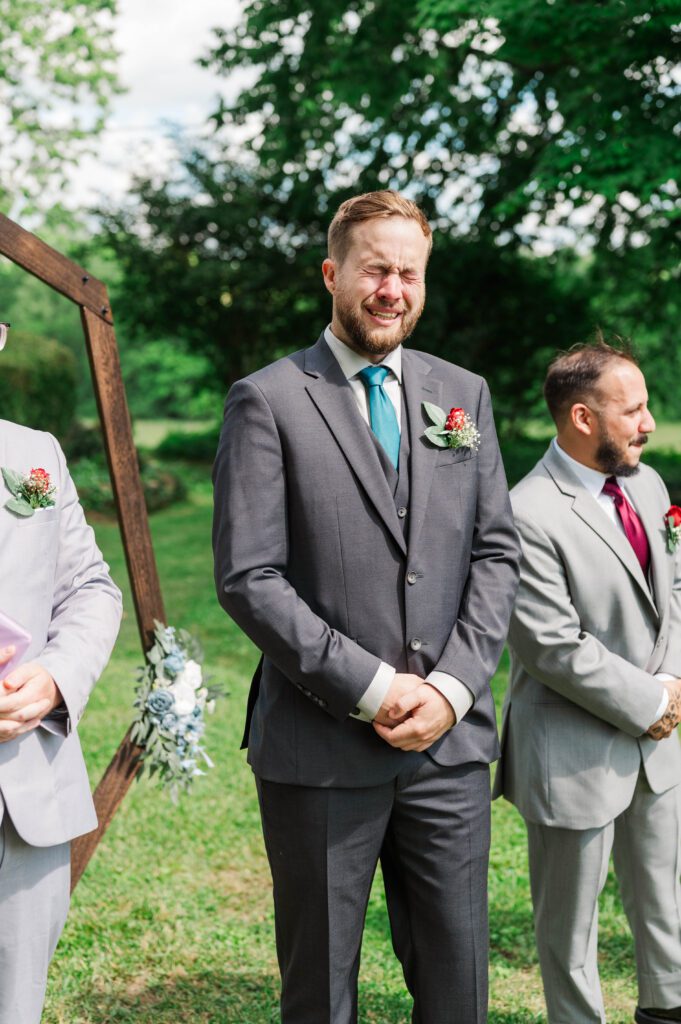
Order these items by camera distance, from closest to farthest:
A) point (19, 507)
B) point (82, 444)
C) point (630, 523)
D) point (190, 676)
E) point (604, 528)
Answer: point (19, 507)
point (604, 528)
point (630, 523)
point (190, 676)
point (82, 444)

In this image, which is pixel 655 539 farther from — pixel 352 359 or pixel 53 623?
pixel 53 623

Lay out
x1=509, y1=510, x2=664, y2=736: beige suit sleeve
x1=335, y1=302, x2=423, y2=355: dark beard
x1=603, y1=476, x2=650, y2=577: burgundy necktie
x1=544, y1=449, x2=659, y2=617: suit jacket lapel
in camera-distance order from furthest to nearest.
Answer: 1. x1=603, y1=476, x2=650, y2=577: burgundy necktie
2. x1=544, y1=449, x2=659, y2=617: suit jacket lapel
3. x1=509, y1=510, x2=664, y2=736: beige suit sleeve
4. x1=335, y1=302, x2=423, y2=355: dark beard

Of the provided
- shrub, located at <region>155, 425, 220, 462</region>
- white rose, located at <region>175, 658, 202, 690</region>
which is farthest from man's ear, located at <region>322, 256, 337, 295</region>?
shrub, located at <region>155, 425, 220, 462</region>

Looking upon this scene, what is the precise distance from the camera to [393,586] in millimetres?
2623

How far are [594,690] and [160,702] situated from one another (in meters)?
1.40

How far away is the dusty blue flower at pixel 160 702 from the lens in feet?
11.5

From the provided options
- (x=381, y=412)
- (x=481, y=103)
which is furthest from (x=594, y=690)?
(x=481, y=103)

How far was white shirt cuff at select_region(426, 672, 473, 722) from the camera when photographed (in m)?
2.56

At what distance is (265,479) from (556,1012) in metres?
1.89

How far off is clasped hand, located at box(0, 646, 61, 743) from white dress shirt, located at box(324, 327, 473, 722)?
28.4 inches

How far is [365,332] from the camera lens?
2.66 metres

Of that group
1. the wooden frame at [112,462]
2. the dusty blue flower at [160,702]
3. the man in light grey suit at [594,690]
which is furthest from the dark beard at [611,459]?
the dusty blue flower at [160,702]

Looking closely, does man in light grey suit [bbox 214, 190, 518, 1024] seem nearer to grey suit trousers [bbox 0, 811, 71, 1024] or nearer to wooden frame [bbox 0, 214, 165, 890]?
grey suit trousers [bbox 0, 811, 71, 1024]

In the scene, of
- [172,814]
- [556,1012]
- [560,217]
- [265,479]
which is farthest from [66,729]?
[560,217]
